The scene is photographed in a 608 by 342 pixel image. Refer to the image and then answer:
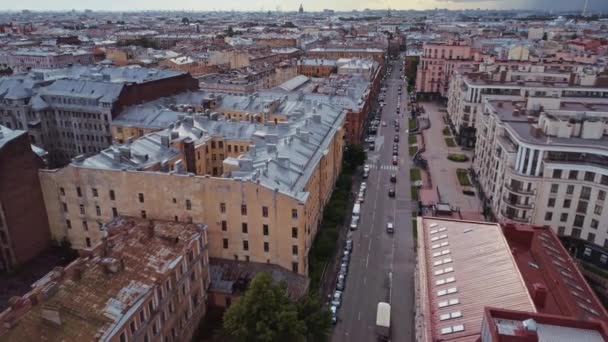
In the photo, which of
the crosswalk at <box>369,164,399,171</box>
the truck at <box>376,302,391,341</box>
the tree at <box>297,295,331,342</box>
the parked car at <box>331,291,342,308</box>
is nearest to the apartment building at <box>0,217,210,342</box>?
the tree at <box>297,295,331,342</box>

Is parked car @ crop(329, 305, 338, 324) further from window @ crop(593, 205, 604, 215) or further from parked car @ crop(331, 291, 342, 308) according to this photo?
window @ crop(593, 205, 604, 215)

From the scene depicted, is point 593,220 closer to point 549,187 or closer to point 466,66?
point 549,187

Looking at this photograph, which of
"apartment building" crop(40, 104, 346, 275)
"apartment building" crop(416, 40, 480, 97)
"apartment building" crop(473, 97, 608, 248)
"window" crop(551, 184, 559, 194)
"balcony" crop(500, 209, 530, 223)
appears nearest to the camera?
"apartment building" crop(40, 104, 346, 275)

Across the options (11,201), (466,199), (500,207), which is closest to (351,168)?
(466,199)

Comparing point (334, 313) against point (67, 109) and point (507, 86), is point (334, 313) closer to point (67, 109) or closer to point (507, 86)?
point (67, 109)

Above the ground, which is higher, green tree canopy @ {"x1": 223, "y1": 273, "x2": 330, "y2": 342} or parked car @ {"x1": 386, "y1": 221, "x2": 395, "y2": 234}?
green tree canopy @ {"x1": 223, "y1": 273, "x2": 330, "y2": 342}
